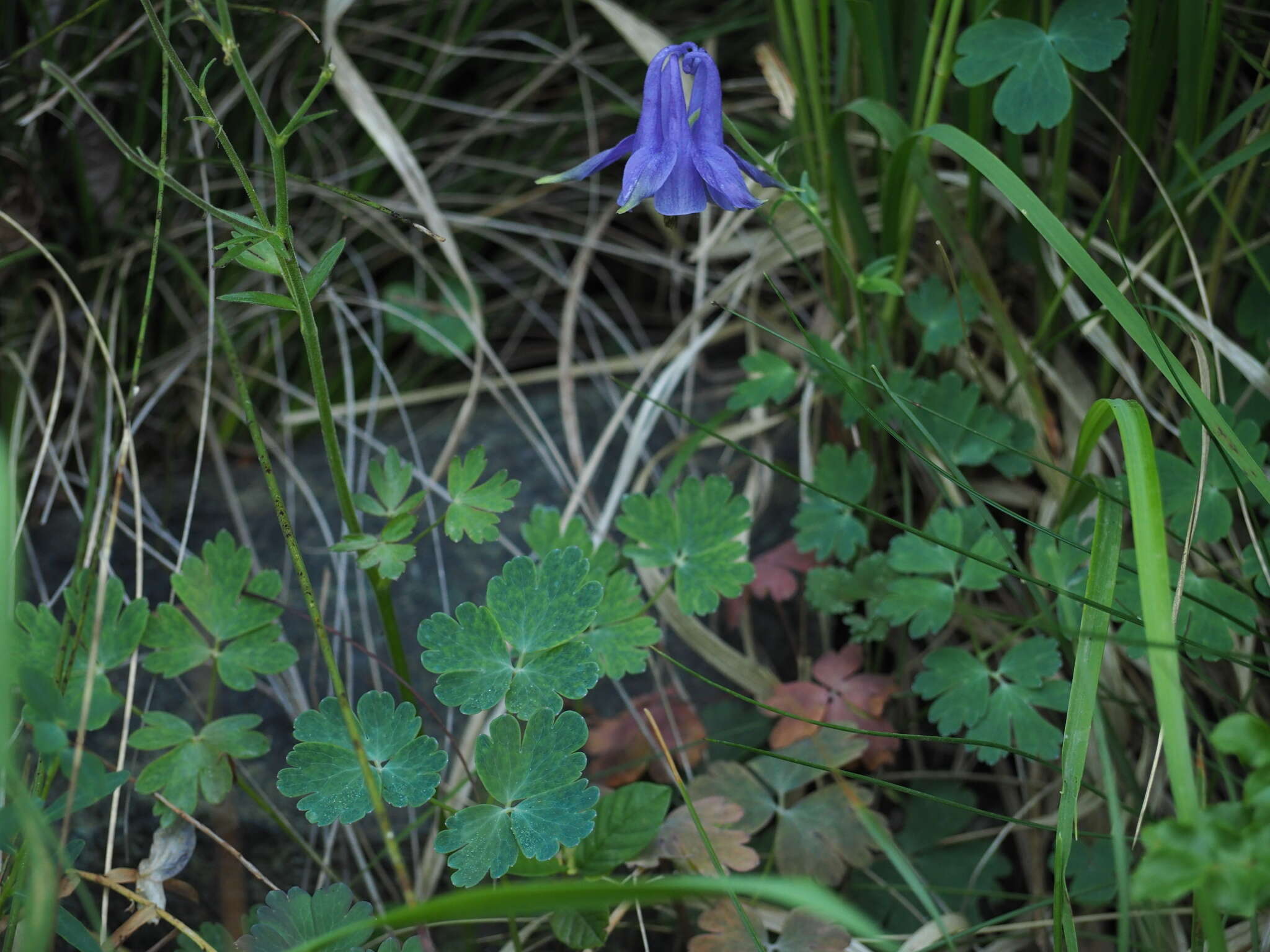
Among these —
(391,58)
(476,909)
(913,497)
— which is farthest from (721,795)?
(391,58)

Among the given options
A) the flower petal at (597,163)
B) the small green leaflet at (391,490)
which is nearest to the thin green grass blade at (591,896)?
the small green leaflet at (391,490)

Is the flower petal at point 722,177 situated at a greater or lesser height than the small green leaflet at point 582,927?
greater

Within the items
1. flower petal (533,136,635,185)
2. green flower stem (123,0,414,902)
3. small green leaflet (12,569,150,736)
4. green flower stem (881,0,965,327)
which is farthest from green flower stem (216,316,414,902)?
green flower stem (881,0,965,327)

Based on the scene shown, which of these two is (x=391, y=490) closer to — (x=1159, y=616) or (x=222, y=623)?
(x=222, y=623)

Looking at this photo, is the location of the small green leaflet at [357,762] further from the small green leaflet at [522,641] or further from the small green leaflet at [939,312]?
the small green leaflet at [939,312]

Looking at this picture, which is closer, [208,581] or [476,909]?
[476,909]

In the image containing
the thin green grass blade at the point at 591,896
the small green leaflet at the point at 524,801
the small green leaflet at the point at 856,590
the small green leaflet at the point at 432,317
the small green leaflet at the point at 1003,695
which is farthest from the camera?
the small green leaflet at the point at 432,317

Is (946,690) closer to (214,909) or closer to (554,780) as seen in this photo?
(554,780)
